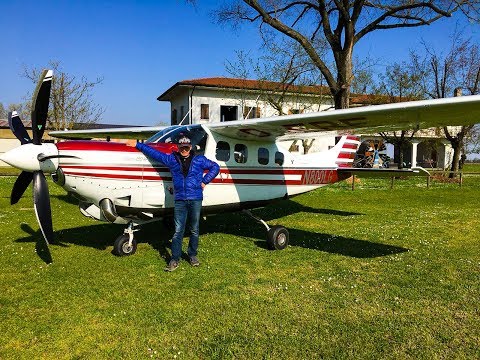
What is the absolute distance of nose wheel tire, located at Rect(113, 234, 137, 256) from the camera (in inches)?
263

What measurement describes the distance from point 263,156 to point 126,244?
11.2 ft

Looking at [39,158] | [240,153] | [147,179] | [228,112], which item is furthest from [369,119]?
[228,112]

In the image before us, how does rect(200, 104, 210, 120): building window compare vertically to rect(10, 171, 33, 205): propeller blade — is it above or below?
above

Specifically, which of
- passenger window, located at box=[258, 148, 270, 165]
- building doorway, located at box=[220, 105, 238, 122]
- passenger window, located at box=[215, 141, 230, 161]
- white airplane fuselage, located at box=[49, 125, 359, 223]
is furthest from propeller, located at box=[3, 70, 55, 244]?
building doorway, located at box=[220, 105, 238, 122]

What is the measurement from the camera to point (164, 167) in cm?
657

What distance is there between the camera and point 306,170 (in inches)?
367

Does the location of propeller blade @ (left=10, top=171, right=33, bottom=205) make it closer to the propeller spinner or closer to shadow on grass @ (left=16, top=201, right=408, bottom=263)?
the propeller spinner

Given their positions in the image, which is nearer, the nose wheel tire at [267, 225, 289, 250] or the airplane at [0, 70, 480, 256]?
the airplane at [0, 70, 480, 256]

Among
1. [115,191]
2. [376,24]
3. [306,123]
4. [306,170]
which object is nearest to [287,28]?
[376,24]

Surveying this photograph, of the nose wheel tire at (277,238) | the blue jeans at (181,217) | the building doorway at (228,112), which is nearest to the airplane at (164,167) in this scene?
the nose wheel tire at (277,238)

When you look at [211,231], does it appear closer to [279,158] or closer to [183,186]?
[279,158]

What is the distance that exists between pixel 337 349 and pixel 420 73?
30.6m

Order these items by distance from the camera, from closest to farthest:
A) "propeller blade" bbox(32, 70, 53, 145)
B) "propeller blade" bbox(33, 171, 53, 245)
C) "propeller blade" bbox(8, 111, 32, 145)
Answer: "propeller blade" bbox(33, 171, 53, 245)
"propeller blade" bbox(32, 70, 53, 145)
"propeller blade" bbox(8, 111, 32, 145)

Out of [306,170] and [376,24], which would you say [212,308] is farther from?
[376,24]
